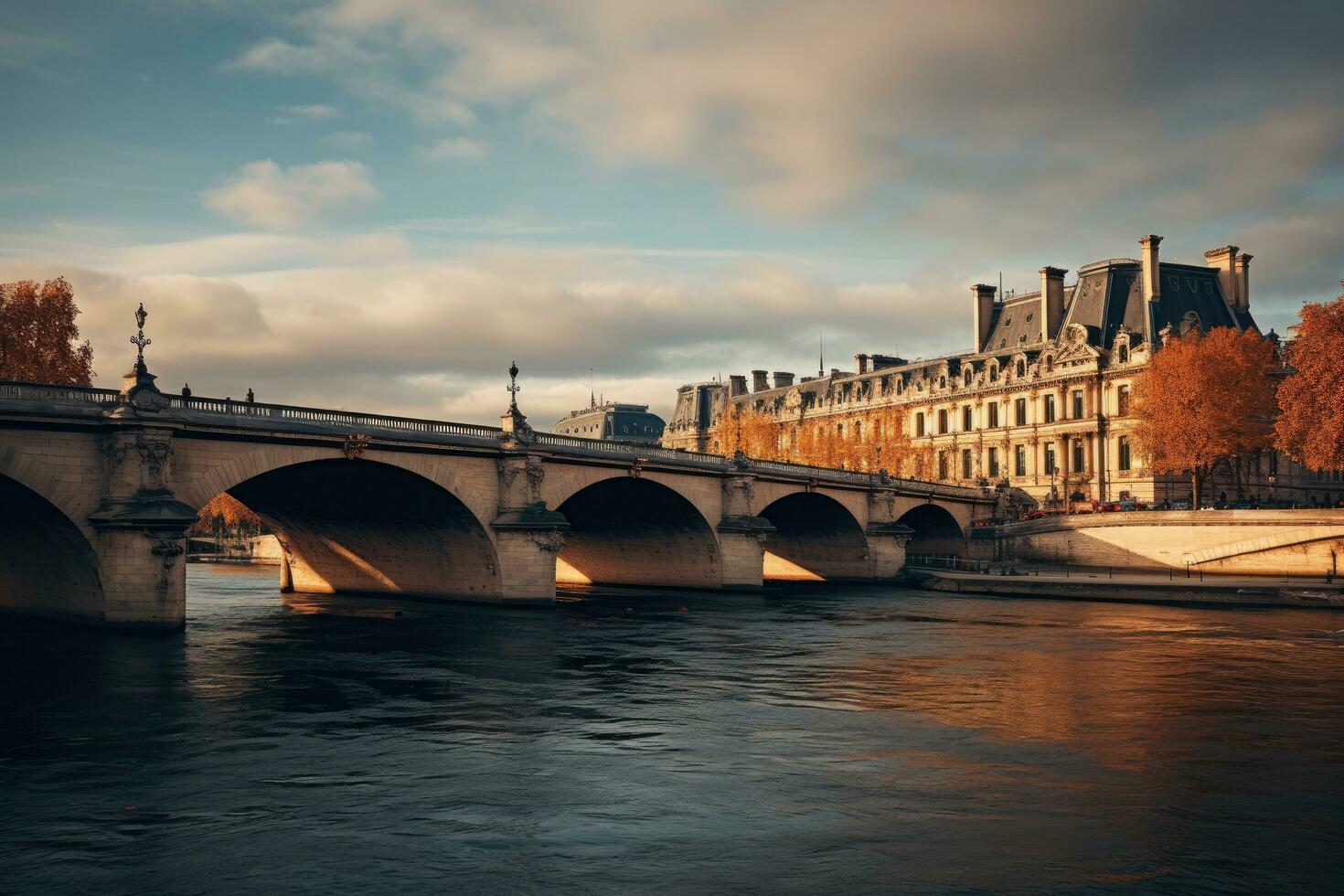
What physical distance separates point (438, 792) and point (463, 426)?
123 feet

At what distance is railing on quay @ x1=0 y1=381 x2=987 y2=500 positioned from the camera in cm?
4194

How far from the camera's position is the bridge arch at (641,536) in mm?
73000

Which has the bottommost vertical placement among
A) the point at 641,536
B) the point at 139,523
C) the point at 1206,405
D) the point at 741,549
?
the point at 741,549

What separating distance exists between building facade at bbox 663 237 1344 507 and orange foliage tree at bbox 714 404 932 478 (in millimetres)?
2047

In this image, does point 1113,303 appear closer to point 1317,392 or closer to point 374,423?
point 1317,392

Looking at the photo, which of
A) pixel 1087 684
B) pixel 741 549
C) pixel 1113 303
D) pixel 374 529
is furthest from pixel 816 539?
pixel 1087 684

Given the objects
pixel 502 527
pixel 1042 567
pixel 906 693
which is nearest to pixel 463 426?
pixel 502 527

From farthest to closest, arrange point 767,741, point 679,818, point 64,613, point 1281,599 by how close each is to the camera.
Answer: point 1281,599 < point 64,613 < point 767,741 < point 679,818

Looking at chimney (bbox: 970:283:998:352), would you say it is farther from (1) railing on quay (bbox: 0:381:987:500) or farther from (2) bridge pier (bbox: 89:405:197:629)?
(2) bridge pier (bbox: 89:405:197:629)

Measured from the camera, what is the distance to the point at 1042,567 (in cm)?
9131

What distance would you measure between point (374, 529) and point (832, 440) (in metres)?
80.0

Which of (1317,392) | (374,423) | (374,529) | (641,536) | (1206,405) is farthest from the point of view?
(1206,405)

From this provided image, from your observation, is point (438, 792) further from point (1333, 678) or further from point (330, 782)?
point (1333, 678)

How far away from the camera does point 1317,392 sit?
239 ft
